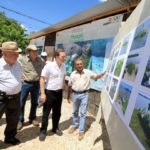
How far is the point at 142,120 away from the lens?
1.94 metres

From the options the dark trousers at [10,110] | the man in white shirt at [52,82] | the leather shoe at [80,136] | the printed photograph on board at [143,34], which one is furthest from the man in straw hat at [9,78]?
the printed photograph on board at [143,34]

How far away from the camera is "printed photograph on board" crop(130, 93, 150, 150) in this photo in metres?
1.83

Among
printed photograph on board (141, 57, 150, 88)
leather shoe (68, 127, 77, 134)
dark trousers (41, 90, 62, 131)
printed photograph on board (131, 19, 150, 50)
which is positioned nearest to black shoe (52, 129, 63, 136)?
leather shoe (68, 127, 77, 134)

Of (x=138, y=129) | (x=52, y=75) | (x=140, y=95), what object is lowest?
(x=52, y=75)

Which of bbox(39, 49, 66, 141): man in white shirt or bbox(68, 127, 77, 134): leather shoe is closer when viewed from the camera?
bbox(39, 49, 66, 141): man in white shirt

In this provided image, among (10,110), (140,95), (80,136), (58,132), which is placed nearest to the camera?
(140,95)

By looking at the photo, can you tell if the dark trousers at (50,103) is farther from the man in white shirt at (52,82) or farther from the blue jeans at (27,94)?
the blue jeans at (27,94)

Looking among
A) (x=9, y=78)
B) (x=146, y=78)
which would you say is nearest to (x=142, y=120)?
(x=146, y=78)

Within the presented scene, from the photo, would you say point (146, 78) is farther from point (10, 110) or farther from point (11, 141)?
point (11, 141)

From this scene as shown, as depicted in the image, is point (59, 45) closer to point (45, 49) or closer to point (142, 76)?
point (45, 49)

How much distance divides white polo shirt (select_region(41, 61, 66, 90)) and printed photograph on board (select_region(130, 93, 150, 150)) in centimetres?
370

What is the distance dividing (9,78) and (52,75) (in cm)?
113

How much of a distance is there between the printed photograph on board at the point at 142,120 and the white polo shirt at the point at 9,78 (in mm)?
3069

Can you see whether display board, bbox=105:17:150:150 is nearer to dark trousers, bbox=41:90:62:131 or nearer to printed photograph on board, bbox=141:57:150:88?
printed photograph on board, bbox=141:57:150:88
